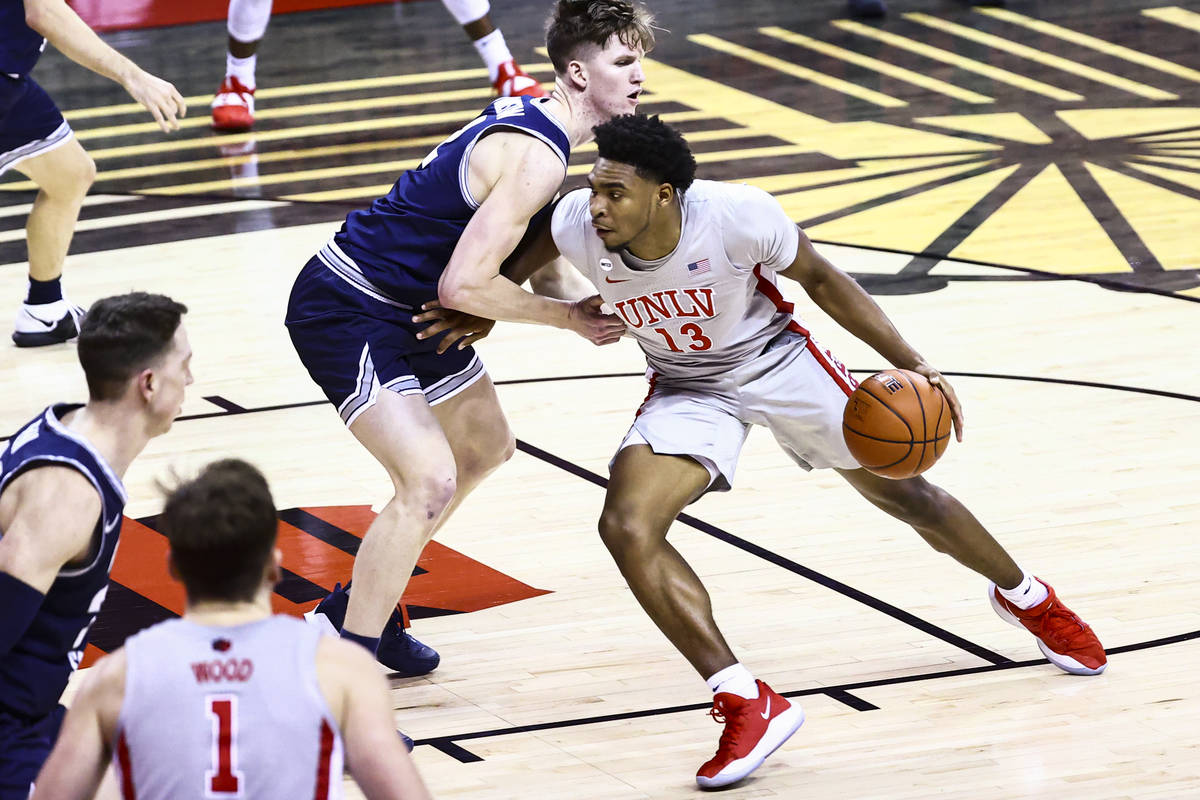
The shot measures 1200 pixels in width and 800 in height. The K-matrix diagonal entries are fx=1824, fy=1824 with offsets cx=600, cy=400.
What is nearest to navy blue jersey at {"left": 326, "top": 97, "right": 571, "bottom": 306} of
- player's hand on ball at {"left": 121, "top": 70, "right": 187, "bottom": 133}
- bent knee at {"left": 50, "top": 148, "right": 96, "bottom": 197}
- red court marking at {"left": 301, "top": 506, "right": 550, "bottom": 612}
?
red court marking at {"left": 301, "top": 506, "right": 550, "bottom": 612}

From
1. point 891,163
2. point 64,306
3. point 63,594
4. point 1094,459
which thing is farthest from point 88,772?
point 891,163

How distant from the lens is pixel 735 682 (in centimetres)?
396

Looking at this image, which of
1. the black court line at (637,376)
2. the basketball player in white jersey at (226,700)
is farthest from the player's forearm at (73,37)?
the basketball player in white jersey at (226,700)

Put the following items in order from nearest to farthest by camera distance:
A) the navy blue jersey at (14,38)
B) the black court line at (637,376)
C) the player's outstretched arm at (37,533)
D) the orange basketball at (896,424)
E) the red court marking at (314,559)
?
1. the player's outstretched arm at (37,533)
2. the orange basketball at (896,424)
3. the red court marking at (314,559)
4. the black court line at (637,376)
5. the navy blue jersey at (14,38)

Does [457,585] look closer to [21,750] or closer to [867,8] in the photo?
[21,750]

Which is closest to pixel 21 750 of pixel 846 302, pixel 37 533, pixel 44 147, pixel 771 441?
pixel 37 533

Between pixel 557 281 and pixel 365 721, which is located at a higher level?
pixel 365 721

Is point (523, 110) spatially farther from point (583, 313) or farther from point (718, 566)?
point (718, 566)

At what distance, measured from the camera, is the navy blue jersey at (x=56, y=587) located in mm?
2955

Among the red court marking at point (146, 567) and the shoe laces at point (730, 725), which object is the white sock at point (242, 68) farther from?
the shoe laces at point (730, 725)

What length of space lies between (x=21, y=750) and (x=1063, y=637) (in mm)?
2493

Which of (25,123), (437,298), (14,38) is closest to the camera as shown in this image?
(437,298)

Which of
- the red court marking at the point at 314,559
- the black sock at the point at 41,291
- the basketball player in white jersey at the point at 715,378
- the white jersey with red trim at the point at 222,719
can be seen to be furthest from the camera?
the black sock at the point at 41,291

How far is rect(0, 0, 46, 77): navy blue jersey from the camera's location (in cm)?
691
